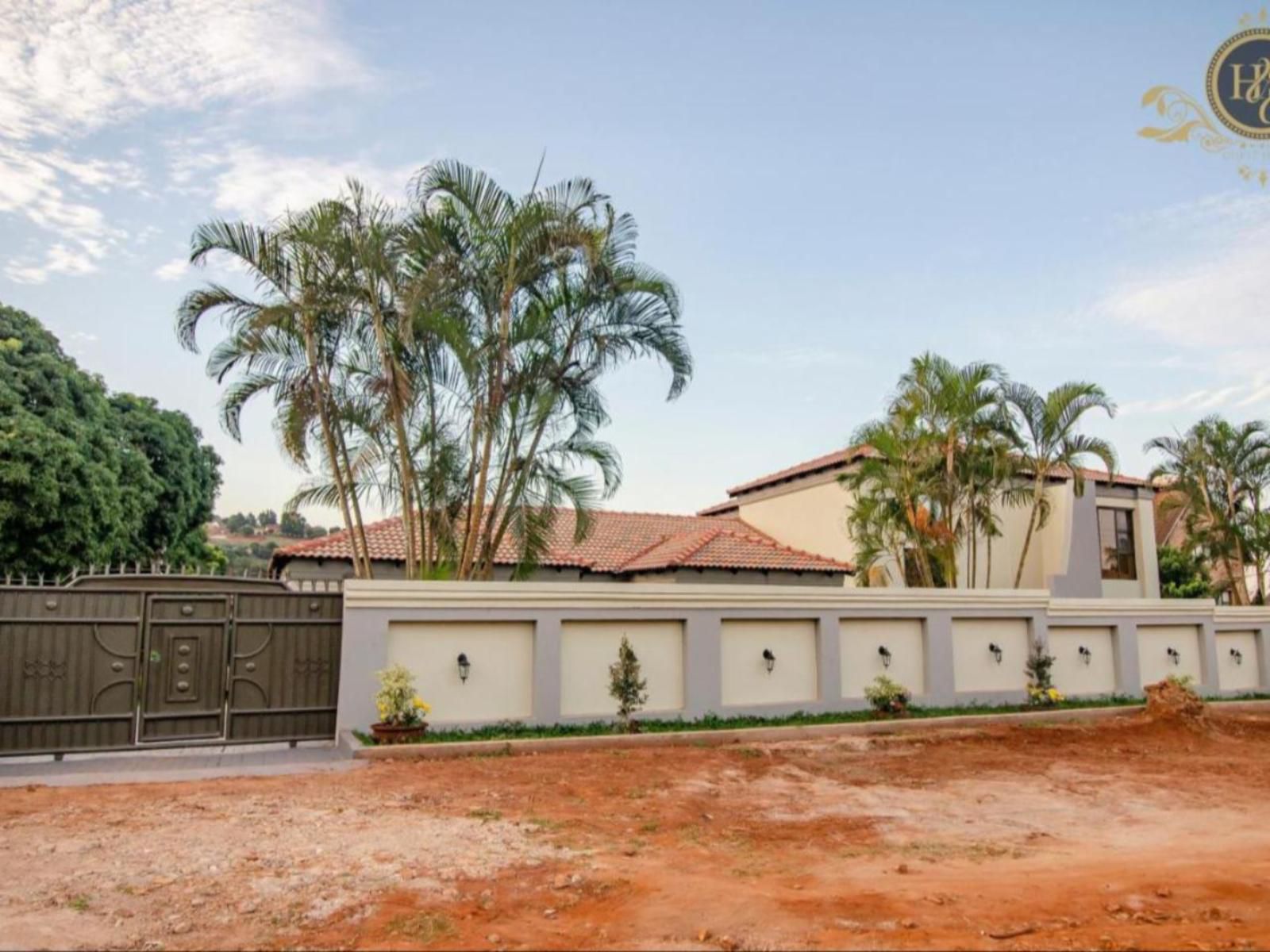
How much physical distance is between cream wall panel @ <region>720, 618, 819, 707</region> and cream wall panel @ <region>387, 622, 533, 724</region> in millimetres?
3711

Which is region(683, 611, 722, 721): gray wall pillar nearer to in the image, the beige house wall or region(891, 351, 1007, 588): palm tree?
region(891, 351, 1007, 588): palm tree

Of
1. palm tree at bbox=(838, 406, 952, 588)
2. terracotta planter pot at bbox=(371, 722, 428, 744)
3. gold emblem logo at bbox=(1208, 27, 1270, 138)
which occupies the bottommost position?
terracotta planter pot at bbox=(371, 722, 428, 744)

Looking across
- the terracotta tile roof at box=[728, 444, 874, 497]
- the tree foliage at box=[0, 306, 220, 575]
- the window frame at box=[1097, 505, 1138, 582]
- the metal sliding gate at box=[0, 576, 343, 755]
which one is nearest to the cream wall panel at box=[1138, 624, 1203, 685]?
the window frame at box=[1097, 505, 1138, 582]

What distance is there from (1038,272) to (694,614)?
9.21 metres

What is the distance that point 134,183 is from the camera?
13414 millimetres

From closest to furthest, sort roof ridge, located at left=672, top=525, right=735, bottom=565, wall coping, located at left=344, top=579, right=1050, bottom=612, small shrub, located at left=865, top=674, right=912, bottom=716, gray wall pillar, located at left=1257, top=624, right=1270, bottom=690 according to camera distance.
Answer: wall coping, located at left=344, top=579, right=1050, bottom=612 → small shrub, located at left=865, top=674, right=912, bottom=716 → roof ridge, located at left=672, top=525, right=735, bottom=565 → gray wall pillar, located at left=1257, top=624, right=1270, bottom=690

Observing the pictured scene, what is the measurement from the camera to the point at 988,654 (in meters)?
18.9

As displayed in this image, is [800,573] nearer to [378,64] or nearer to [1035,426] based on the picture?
Result: [1035,426]

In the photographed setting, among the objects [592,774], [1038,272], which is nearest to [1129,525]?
[1038,272]

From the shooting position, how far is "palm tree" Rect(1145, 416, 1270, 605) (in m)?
25.9

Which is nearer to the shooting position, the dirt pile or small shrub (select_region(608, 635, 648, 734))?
small shrub (select_region(608, 635, 648, 734))

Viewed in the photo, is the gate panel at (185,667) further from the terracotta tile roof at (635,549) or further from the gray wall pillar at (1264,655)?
the gray wall pillar at (1264,655)

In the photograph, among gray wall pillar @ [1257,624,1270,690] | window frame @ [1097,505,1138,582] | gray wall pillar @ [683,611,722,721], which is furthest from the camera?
window frame @ [1097,505,1138,582]

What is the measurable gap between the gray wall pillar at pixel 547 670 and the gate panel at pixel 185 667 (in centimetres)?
444
